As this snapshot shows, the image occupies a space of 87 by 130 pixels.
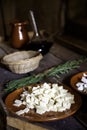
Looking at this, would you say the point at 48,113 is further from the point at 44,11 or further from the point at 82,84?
the point at 44,11

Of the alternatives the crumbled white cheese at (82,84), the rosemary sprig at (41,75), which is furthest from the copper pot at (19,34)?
the crumbled white cheese at (82,84)

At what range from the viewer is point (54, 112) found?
0.83 m

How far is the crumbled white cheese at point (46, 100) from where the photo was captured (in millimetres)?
842

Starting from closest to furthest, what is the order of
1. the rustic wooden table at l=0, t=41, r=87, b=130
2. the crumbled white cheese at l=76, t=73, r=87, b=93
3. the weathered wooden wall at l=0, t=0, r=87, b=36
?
the rustic wooden table at l=0, t=41, r=87, b=130 < the crumbled white cheese at l=76, t=73, r=87, b=93 < the weathered wooden wall at l=0, t=0, r=87, b=36

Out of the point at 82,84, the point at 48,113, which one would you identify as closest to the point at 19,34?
the point at 82,84

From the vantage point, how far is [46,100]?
2.83ft

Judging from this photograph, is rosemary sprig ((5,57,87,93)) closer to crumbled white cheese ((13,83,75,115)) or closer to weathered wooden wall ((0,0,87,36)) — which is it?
crumbled white cheese ((13,83,75,115))

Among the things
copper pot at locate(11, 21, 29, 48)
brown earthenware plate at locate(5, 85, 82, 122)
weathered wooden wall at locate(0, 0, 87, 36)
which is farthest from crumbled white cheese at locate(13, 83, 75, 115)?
weathered wooden wall at locate(0, 0, 87, 36)

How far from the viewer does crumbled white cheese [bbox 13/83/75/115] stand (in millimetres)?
842

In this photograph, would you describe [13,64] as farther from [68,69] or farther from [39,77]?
[68,69]

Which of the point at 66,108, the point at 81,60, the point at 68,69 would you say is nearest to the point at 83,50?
the point at 81,60

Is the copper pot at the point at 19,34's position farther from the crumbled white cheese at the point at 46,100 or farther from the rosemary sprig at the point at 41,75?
the crumbled white cheese at the point at 46,100

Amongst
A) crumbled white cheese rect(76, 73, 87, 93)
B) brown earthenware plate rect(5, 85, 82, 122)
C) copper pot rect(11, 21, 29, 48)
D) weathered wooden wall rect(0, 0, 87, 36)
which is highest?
brown earthenware plate rect(5, 85, 82, 122)

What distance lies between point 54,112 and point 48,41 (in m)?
0.76
